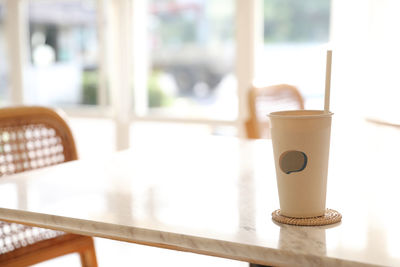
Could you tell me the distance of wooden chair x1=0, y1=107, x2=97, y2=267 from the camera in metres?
1.22

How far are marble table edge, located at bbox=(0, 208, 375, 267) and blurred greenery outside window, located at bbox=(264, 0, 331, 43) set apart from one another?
2.70 metres

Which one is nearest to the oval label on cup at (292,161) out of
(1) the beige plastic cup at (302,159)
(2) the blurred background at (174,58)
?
(1) the beige plastic cup at (302,159)

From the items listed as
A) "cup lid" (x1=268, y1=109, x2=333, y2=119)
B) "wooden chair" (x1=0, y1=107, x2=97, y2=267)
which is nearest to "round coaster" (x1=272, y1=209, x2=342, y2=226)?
"cup lid" (x1=268, y1=109, x2=333, y2=119)

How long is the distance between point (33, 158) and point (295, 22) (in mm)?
2329

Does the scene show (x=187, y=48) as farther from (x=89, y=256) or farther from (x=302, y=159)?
(x=302, y=159)

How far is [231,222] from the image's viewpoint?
72 cm

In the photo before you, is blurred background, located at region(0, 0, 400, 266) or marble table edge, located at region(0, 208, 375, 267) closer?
marble table edge, located at region(0, 208, 375, 267)

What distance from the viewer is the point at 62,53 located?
4.06 m

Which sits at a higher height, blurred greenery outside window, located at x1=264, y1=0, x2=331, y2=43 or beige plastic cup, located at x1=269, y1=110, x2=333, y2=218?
blurred greenery outside window, located at x1=264, y1=0, x2=331, y2=43

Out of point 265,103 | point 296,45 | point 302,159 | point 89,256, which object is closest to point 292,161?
point 302,159

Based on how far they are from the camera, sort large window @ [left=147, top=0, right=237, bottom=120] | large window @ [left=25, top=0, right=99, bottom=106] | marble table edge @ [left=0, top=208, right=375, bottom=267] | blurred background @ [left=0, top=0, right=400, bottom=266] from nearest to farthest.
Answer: marble table edge @ [left=0, top=208, right=375, bottom=267], blurred background @ [left=0, top=0, right=400, bottom=266], large window @ [left=147, top=0, right=237, bottom=120], large window @ [left=25, top=0, right=99, bottom=106]

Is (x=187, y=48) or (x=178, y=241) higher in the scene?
(x=187, y=48)

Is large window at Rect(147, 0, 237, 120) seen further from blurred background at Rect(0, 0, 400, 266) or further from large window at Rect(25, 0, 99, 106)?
large window at Rect(25, 0, 99, 106)

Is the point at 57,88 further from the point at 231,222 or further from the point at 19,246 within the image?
the point at 231,222
